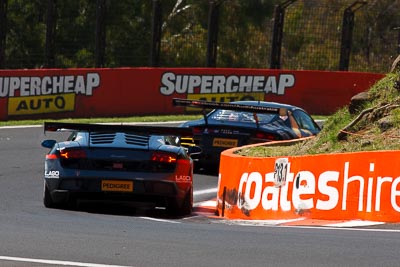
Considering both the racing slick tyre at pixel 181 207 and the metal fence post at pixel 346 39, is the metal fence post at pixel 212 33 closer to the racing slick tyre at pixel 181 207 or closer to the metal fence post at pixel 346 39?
the metal fence post at pixel 346 39

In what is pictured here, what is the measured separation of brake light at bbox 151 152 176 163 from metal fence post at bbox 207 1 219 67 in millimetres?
19415

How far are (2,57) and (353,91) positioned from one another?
1011 centimetres

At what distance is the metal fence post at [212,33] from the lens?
32.1 meters

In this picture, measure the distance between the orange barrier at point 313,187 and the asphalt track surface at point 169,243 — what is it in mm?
546

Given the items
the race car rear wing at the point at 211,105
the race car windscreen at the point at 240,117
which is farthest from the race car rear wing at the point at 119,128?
the race car windscreen at the point at 240,117

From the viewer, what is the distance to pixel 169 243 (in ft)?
30.1

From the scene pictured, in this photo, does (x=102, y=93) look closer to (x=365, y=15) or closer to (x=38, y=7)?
(x=38, y=7)

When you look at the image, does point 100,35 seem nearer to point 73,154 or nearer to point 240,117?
point 240,117

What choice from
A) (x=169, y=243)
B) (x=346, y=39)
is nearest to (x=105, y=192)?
(x=169, y=243)

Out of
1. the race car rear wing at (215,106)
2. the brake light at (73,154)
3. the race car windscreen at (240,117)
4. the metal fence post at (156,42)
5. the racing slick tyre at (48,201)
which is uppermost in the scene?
the metal fence post at (156,42)

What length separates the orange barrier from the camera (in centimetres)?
1121

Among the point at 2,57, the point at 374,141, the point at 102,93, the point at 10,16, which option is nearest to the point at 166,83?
the point at 102,93

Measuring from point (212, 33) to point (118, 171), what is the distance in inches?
794

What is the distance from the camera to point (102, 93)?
94.9 feet
